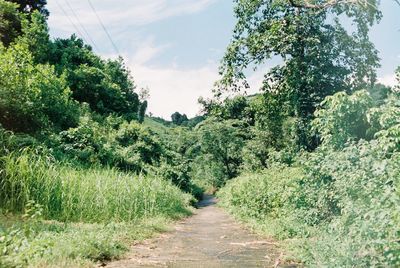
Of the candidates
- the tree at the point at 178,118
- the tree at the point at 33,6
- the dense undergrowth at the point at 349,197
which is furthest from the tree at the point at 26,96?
the tree at the point at 178,118

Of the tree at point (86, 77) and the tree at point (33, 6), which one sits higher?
the tree at point (33, 6)

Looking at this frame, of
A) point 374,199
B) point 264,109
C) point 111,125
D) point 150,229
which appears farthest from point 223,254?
point 111,125

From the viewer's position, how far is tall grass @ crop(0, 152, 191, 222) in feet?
31.9

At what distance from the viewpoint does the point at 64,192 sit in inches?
403

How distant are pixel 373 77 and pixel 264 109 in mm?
5065

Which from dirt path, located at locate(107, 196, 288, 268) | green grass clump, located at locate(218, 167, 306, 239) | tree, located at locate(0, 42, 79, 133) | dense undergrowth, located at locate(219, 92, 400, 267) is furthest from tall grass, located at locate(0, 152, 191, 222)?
tree, located at locate(0, 42, 79, 133)

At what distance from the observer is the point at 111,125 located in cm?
2883

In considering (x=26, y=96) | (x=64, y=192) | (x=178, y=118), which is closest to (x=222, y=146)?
(x=26, y=96)

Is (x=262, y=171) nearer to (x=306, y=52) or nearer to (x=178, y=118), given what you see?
(x=306, y=52)

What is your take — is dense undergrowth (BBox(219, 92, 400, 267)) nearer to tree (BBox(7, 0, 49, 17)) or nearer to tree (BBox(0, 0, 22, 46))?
tree (BBox(0, 0, 22, 46))

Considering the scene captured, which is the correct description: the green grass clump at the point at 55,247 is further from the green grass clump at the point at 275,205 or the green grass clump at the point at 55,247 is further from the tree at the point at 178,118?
the tree at the point at 178,118

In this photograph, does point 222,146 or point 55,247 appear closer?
point 55,247

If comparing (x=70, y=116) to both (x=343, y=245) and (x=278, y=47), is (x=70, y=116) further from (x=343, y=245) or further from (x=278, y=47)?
(x=343, y=245)

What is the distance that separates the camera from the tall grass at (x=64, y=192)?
31.9ft
